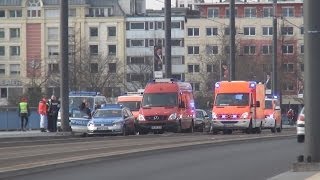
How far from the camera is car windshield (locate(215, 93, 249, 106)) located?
1670 inches

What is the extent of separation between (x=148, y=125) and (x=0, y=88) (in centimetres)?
8671

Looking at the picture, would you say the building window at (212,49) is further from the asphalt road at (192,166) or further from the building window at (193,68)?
the asphalt road at (192,166)

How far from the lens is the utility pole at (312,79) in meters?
17.0

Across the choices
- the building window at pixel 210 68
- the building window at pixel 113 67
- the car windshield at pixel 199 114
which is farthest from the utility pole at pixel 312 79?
the building window at pixel 113 67

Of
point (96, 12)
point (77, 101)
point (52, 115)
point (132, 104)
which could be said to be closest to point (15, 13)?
point (96, 12)

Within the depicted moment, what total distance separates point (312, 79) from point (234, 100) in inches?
998

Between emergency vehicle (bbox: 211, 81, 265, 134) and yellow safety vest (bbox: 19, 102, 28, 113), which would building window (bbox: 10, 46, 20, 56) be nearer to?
yellow safety vest (bbox: 19, 102, 28, 113)

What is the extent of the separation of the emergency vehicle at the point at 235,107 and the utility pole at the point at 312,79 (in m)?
24.8

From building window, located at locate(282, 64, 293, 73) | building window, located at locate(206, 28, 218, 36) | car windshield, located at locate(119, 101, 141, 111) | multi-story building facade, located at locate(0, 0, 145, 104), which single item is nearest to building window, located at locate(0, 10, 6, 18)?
multi-story building facade, located at locate(0, 0, 145, 104)

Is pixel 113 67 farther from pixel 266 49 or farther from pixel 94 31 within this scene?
pixel 266 49

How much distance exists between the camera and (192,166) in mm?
20766

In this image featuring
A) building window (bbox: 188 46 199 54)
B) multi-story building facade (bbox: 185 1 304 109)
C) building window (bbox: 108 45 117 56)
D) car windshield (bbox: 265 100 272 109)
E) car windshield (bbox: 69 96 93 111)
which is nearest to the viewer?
car windshield (bbox: 69 96 93 111)

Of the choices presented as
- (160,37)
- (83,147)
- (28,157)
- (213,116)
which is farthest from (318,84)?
(160,37)

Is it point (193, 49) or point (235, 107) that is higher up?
point (193, 49)
